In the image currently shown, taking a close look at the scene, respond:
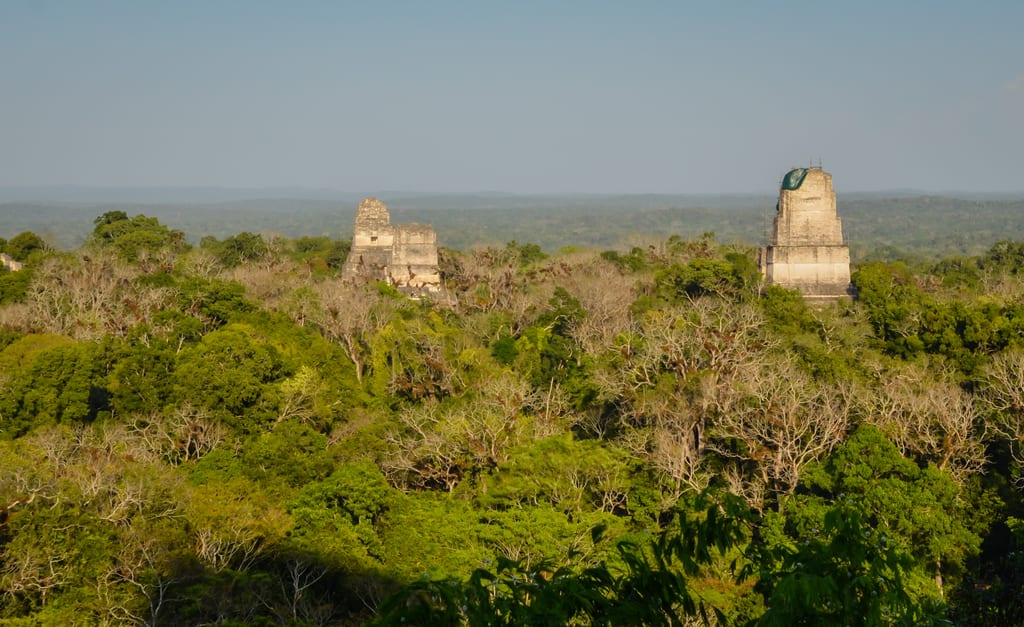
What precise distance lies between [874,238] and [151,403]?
133m

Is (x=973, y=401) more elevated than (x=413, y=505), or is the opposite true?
(x=973, y=401)

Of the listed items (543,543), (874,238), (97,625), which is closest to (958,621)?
(543,543)

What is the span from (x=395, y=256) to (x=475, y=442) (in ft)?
51.3

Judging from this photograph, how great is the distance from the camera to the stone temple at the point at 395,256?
3177cm

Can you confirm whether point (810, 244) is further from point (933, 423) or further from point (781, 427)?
point (781, 427)

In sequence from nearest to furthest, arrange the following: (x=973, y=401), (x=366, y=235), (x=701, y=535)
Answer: (x=701, y=535) → (x=973, y=401) → (x=366, y=235)

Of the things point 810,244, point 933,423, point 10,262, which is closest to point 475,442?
point 933,423

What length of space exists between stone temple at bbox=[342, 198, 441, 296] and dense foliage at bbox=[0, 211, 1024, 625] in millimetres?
4146

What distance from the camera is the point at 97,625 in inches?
487

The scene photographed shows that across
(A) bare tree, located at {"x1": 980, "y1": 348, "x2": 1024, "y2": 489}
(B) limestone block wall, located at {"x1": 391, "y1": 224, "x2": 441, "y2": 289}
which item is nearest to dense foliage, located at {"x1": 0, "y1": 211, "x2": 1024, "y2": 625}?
(A) bare tree, located at {"x1": 980, "y1": 348, "x2": 1024, "y2": 489}

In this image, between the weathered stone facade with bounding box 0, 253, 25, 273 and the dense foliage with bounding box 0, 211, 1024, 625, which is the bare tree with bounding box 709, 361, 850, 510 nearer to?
the dense foliage with bounding box 0, 211, 1024, 625

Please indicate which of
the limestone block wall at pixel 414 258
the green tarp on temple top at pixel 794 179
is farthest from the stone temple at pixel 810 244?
the limestone block wall at pixel 414 258

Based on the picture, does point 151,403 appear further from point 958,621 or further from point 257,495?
point 958,621

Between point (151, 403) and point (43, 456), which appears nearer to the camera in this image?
point (43, 456)
